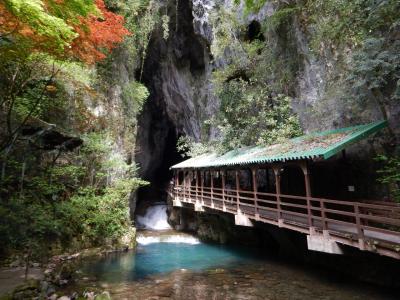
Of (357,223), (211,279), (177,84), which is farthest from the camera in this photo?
(177,84)

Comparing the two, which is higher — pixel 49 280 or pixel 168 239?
pixel 49 280

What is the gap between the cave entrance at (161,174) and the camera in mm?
40138

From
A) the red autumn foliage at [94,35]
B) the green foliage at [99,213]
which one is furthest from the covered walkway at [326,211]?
the red autumn foliage at [94,35]

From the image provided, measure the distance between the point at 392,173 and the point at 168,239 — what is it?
1632cm

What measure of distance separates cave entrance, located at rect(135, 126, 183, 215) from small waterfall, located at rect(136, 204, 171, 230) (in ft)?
14.2

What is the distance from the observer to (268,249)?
1750 centimetres

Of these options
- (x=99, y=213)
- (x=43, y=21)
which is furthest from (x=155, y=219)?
(x=43, y=21)

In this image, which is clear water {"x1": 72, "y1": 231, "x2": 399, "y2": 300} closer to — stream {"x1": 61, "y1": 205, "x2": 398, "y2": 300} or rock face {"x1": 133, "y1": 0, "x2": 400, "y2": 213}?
stream {"x1": 61, "y1": 205, "x2": 398, "y2": 300}

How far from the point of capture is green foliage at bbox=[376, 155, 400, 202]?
9812 millimetres

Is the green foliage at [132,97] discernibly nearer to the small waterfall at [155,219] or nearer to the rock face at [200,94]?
the rock face at [200,94]

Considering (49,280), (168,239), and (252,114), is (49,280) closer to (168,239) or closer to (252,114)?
(168,239)

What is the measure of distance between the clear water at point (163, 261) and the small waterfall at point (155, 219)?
34.0 ft

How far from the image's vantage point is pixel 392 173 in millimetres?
10320

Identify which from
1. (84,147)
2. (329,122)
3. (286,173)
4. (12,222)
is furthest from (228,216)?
(12,222)
